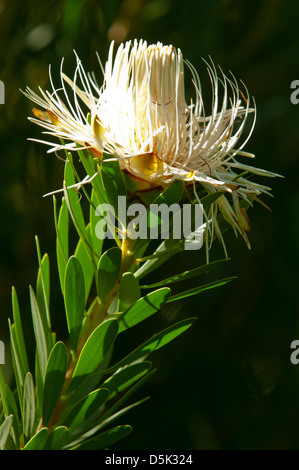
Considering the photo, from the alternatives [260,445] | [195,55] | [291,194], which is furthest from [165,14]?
[260,445]

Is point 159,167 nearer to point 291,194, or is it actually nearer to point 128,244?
point 128,244

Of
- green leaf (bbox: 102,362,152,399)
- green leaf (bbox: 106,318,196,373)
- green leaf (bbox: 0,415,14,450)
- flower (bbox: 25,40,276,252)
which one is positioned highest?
flower (bbox: 25,40,276,252)

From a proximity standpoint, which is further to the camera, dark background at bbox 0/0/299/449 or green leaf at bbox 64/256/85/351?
dark background at bbox 0/0/299/449

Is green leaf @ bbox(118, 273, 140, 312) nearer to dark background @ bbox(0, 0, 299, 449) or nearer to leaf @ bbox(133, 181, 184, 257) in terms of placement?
leaf @ bbox(133, 181, 184, 257)

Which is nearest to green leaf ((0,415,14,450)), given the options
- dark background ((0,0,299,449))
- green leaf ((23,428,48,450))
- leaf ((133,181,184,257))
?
green leaf ((23,428,48,450))

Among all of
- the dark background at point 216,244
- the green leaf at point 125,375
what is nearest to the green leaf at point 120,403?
the green leaf at point 125,375

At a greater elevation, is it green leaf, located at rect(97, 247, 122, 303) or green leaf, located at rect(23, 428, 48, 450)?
green leaf, located at rect(97, 247, 122, 303)

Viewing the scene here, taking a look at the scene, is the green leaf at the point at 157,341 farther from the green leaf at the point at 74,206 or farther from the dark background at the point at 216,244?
the dark background at the point at 216,244
